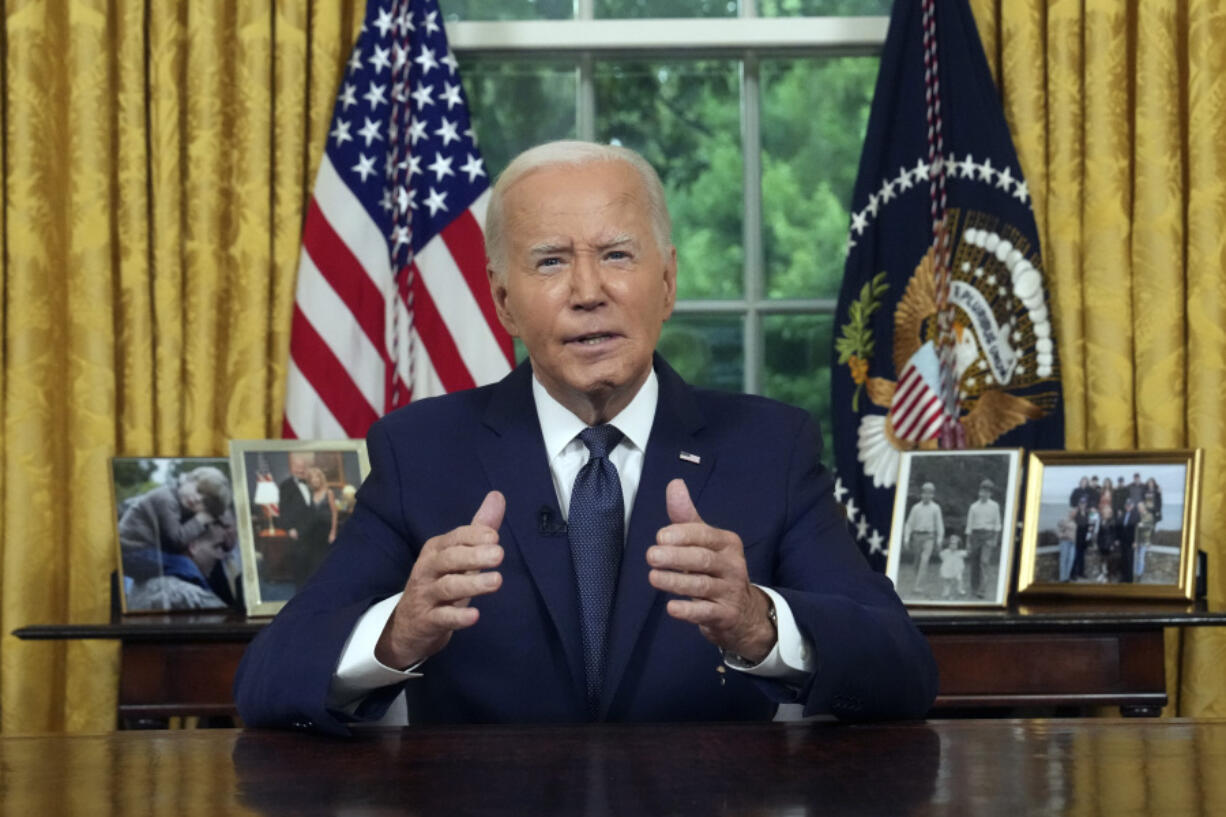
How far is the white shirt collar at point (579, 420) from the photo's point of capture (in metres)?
1.84

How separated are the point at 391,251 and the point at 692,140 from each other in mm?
898

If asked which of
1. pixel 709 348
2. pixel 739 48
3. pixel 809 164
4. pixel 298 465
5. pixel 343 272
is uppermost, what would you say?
pixel 739 48

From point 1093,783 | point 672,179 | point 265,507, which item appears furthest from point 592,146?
point 672,179

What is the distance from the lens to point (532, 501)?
5.75 feet

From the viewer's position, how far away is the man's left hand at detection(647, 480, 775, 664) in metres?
1.37

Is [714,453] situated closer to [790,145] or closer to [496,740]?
[496,740]

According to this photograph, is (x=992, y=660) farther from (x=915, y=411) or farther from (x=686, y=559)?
(x=686, y=559)

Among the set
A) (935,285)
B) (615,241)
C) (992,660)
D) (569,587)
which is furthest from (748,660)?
(935,285)

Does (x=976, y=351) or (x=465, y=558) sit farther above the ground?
(x=976, y=351)

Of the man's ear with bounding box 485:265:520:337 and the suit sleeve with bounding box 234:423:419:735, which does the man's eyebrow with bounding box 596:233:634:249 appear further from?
the suit sleeve with bounding box 234:423:419:735

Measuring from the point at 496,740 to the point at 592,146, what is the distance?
842 mm

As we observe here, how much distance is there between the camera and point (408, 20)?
11.0 feet

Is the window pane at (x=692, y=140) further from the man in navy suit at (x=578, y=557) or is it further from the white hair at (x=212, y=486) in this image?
the man in navy suit at (x=578, y=557)

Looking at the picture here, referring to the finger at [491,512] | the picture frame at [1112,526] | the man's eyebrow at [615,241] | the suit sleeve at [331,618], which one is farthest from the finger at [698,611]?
the picture frame at [1112,526]
